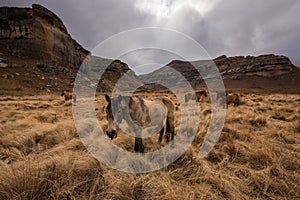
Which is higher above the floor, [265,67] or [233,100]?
[265,67]

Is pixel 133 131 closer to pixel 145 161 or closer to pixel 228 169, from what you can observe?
pixel 145 161

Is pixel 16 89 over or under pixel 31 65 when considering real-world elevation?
under

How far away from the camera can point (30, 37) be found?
55.4 meters

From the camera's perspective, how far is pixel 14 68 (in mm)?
43219

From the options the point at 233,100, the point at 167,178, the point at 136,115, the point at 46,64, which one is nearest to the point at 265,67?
the point at 233,100

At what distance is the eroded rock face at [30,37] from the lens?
5384 cm

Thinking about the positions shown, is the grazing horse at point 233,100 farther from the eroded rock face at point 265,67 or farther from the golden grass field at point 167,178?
the eroded rock face at point 265,67

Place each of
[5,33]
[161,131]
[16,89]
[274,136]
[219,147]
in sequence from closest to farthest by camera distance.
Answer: [219,147]
[274,136]
[161,131]
[16,89]
[5,33]

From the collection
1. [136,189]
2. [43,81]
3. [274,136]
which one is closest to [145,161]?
[136,189]

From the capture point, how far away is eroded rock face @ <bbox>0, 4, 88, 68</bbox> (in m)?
53.8

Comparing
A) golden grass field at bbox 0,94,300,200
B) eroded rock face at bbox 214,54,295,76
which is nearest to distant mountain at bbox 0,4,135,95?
golden grass field at bbox 0,94,300,200

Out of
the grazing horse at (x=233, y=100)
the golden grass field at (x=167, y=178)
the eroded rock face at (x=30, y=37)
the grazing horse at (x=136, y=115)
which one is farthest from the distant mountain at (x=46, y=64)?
the golden grass field at (x=167, y=178)

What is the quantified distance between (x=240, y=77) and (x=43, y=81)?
80484mm

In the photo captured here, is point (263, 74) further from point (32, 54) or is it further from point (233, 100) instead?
point (32, 54)
